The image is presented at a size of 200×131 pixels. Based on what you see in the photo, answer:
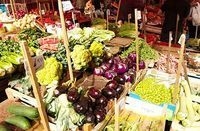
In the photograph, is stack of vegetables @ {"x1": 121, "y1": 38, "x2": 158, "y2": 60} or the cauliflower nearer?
the cauliflower

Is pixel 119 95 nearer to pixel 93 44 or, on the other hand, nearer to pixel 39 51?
pixel 93 44

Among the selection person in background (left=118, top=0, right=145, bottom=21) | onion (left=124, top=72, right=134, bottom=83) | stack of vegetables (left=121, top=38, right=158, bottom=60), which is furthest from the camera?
person in background (left=118, top=0, right=145, bottom=21)

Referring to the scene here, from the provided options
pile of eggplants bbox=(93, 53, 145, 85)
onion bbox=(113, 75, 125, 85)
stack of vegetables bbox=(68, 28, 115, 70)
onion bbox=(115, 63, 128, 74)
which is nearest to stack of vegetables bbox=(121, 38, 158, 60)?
pile of eggplants bbox=(93, 53, 145, 85)

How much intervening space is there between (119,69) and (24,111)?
4.51ft

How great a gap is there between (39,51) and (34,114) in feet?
3.43

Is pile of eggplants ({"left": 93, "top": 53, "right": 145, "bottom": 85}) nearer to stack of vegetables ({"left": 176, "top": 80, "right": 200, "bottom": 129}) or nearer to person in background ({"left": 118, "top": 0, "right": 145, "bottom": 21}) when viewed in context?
stack of vegetables ({"left": 176, "top": 80, "right": 200, "bottom": 129})

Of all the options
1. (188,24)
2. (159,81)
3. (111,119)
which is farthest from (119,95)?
(188,24)

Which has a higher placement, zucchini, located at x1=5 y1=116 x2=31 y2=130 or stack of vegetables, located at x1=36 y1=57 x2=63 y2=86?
stack of vegetables, located at x1=36 y1=57 x2=63 y2=86

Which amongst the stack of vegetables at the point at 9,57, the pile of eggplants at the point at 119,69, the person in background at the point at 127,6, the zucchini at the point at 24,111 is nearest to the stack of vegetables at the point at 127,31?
the pile of eggplants at the point at 119,69

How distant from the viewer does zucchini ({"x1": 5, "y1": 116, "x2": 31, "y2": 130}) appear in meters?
2.22

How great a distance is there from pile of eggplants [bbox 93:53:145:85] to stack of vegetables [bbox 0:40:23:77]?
3.17 ft

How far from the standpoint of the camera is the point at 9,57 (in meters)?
2.81

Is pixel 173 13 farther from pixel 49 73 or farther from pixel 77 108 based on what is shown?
pixel 77 108

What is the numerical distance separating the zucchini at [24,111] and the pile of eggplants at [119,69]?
3.38ft
